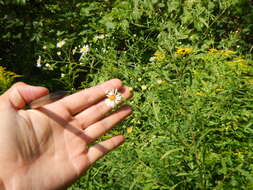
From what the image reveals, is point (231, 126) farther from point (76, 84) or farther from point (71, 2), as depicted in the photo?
point (71, 2)

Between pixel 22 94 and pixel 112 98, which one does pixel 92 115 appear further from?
pixel 22 94

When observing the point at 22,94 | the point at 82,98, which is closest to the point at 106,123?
the point at 82,98

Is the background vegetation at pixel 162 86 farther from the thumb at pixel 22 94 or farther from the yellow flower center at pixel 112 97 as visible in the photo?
the thumb at pixel 22 94

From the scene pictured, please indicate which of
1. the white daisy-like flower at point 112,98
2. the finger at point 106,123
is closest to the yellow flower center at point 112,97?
the white daisy-like flower at point 112,98

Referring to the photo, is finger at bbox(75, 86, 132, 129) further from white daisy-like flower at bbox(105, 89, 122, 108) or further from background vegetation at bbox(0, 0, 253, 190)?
background vegetation at bbox(0, 0, 253, 190)

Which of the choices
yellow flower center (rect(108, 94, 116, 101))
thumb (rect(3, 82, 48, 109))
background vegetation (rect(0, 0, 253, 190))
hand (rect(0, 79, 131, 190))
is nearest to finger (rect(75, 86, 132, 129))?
hand (rect(0, 79, 131, 190))

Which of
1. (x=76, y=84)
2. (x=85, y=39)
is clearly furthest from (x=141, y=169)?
(x=76, y=84)
